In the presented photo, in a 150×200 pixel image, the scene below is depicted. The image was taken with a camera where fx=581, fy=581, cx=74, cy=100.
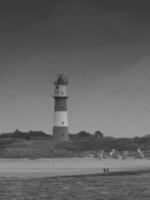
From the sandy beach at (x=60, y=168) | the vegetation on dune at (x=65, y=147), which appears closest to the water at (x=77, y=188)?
the sandy beach at (x=60, y=168)

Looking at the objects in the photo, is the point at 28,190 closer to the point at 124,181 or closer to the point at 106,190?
the point at 106,190

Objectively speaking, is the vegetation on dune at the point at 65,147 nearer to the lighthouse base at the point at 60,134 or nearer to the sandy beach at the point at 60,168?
the lighthouse base at the point at 60,134

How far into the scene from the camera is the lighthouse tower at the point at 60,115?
2227 inches

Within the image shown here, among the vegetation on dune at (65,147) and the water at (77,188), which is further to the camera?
the vegetation on dune at (65,147)

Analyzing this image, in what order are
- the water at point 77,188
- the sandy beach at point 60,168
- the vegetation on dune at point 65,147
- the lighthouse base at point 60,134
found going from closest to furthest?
1. the water at point 77,188
2. the sandy beach at point 60,168
3. the vegetation on dune at point 65,147
4. the lighthouse base at point 60,134

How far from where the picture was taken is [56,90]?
2320 inches

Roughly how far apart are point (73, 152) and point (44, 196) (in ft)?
109

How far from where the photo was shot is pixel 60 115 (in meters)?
56.9

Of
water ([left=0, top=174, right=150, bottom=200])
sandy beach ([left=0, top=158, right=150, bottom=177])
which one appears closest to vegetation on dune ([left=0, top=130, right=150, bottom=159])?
sandy beach ([left=0, top=158, right=150, bottom=177])

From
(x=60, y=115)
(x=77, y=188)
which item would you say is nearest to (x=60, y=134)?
(x=60, y=115)

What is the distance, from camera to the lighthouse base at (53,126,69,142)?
2226 inches

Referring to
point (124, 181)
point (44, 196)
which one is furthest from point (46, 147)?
point (44, 196)

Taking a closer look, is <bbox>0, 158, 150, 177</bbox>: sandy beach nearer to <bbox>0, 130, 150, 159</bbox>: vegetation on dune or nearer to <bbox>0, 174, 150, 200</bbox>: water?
<bbox>0, 174, 150, 200</bbox>: water

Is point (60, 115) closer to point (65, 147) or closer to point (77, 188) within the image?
point (65, 147)
